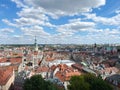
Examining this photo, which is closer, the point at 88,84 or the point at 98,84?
the point at 98,84

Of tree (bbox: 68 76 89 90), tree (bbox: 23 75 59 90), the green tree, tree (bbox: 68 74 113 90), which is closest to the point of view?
tree (bbox: 23 75 59 90)

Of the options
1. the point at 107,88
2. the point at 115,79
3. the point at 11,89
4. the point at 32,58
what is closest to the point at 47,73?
the point at 11,89

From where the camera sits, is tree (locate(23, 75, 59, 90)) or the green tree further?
the green tree

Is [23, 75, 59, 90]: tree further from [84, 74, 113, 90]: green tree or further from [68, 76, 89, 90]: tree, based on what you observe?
[84, 74, 113, 90]: green tree

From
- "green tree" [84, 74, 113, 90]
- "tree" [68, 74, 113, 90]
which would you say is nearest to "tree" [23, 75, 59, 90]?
"tree" [68, 74, 113, 90]

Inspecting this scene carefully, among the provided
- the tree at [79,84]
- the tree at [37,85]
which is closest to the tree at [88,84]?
the tree at [79,84]

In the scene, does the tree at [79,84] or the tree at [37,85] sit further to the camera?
the tree at [79,84]

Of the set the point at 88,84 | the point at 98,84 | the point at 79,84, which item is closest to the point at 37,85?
the point at 79,84

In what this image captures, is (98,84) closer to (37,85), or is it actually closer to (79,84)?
(79,84)

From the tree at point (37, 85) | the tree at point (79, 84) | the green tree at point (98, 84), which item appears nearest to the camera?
the tree at point (37, 85)

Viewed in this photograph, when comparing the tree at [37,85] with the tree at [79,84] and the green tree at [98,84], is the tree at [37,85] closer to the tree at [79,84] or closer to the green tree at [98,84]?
the tree at [79,84]

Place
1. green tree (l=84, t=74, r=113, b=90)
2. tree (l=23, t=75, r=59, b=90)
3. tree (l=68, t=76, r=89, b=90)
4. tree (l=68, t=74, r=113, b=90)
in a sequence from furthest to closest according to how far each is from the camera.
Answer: tree (l=68, t=76, r=89, b=90) → tree (l=68, t=74, r=113, b=90) → green tree (l=84, t=74, r=113, b=90) → tree (l=23, t=75, r=59, b=90)
